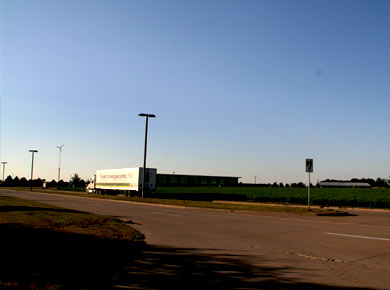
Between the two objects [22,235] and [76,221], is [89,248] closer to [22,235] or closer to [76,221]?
[22,235]

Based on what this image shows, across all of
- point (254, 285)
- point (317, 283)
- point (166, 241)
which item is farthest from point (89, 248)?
point (317, 283)

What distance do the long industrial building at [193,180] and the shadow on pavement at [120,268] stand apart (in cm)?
8892

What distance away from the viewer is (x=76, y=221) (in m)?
14.4

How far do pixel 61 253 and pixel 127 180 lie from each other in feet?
130

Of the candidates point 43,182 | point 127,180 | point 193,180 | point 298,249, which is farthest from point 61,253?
point 43,182

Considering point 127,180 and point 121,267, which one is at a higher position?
point 127,180

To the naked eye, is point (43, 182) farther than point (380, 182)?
No

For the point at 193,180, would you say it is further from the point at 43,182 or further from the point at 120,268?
the point at 120,268

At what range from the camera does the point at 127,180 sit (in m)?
47.2

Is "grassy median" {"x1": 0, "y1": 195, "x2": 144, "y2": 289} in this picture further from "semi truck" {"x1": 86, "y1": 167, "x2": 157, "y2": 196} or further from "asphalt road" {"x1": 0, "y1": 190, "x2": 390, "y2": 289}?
"semi truck" {"x1": 86, "y1": 167, "x2": 157, "y2": 196}

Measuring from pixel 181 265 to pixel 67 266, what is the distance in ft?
7.63

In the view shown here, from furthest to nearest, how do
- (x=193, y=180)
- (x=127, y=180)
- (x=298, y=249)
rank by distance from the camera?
(x=193, y=180), (x=127, y=180), (x=298, y=249)

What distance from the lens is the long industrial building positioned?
10075cm

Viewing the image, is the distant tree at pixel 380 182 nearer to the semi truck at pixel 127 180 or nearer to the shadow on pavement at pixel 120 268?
the semi truck at pixel 127 180
